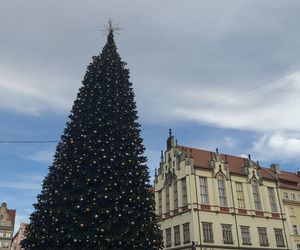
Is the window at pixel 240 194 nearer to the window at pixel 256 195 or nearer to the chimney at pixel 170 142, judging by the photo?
the window at pixel 256 195

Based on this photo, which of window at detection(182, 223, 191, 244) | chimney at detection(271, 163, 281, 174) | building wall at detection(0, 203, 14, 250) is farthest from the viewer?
building wall at detection(0, 203, 14, 250)

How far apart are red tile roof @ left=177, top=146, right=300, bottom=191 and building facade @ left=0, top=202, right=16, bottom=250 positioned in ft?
218

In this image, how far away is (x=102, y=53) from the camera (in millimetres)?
24875

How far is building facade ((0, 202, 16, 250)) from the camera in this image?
291 ft

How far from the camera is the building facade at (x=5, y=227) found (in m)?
88.6

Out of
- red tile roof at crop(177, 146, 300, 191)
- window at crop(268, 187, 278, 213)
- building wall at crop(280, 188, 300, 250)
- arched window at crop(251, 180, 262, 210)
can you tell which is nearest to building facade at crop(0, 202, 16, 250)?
red tile roof at crop(177, 146, 300, 191)

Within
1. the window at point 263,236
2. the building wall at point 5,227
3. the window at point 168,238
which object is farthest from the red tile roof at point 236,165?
the building wall at point 5,227

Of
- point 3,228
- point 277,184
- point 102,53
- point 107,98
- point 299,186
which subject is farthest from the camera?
point 3,228

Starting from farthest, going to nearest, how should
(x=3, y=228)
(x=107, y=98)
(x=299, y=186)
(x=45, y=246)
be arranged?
(x=3, y=228) < (x=299, y=186) < (x=107, y=98) < (x=45, y=246)

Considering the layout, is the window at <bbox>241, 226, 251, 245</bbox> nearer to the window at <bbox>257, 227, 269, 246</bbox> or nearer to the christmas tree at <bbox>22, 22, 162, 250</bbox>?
the window at <bbox>257, 227, 269, 246</bbox>

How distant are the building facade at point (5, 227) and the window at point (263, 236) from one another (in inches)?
2840

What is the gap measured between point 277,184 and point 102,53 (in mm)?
36556

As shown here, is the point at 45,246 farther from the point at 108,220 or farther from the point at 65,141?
the point at 65,141

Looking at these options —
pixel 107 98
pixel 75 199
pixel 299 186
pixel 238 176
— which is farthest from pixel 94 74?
pixel 299 186
